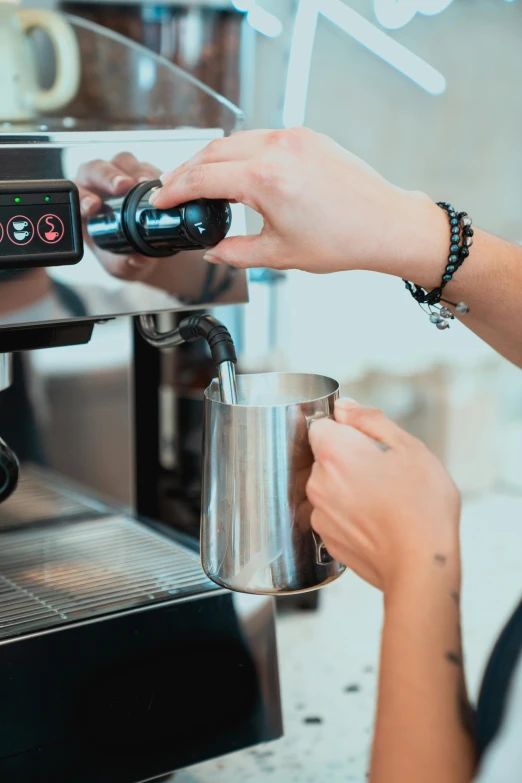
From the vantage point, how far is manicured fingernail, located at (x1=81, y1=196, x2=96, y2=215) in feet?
1.60

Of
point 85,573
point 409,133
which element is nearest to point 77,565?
point 85,573

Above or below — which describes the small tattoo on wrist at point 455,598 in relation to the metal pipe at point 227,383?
Result: below

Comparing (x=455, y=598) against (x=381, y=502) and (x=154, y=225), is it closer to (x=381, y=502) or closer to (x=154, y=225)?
(x=381, y=502)

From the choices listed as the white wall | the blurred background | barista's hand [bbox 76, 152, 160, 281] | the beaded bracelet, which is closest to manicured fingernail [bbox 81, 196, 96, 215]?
barista's hand [bbox 76, 152, 160, 281]

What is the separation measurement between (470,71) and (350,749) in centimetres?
114

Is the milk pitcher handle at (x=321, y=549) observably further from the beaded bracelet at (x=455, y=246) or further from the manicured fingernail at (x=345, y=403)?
the beaded bracelet at (x=455, y=246)

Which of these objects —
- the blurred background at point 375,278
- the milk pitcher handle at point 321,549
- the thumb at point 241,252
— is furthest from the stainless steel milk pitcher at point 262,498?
the blurred background at point 375,278

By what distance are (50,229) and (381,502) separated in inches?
9.4

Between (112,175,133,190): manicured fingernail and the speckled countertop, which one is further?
the speckled countertop

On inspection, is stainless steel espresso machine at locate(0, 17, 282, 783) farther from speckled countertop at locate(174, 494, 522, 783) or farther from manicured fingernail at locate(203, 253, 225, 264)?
speckled countertop at locate(174, 494, 522, 783)

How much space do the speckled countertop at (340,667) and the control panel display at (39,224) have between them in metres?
0.40

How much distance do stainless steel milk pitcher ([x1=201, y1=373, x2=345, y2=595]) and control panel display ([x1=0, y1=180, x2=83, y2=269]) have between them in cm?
13

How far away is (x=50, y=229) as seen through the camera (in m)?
0.47

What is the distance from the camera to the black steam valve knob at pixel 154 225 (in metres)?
0.46
